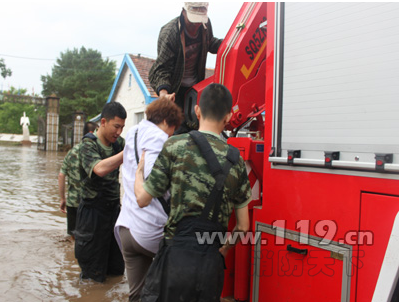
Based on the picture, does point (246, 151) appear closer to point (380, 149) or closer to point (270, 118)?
point (270, 118)

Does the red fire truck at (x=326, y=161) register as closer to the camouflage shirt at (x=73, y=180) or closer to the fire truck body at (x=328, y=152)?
the fire truck body at (x=328, y=152)

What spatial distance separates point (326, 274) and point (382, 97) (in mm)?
1148

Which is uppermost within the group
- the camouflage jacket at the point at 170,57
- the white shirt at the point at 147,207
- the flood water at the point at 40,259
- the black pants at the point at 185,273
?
the camouflage jacket at the point at 170,57

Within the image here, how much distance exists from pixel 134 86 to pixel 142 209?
1934 cm

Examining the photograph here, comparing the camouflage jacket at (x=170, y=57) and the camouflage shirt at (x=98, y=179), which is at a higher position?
the camouflage jacket at (x=170, y=57)

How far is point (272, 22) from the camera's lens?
2832 mm

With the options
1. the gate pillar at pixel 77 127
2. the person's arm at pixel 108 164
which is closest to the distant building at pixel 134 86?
the gate pillar at pixel 77 127

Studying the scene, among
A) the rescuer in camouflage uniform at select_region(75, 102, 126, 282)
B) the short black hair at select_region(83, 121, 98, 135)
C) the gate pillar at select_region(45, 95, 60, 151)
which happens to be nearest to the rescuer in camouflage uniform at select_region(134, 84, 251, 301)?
the rescuer in camouflage uniform at select_region(75, 102, 126, 282)

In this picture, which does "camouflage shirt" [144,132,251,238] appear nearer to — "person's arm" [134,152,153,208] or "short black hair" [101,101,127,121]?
"person's arm" [134,152,153,208]

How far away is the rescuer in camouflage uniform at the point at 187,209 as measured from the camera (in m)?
1.99

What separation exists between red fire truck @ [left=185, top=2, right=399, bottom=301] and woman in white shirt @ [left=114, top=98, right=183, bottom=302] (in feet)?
2.63

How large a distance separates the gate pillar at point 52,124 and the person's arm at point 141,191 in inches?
1179

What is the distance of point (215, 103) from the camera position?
2.20 meters

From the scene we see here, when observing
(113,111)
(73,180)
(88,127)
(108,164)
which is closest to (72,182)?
(73,180)
